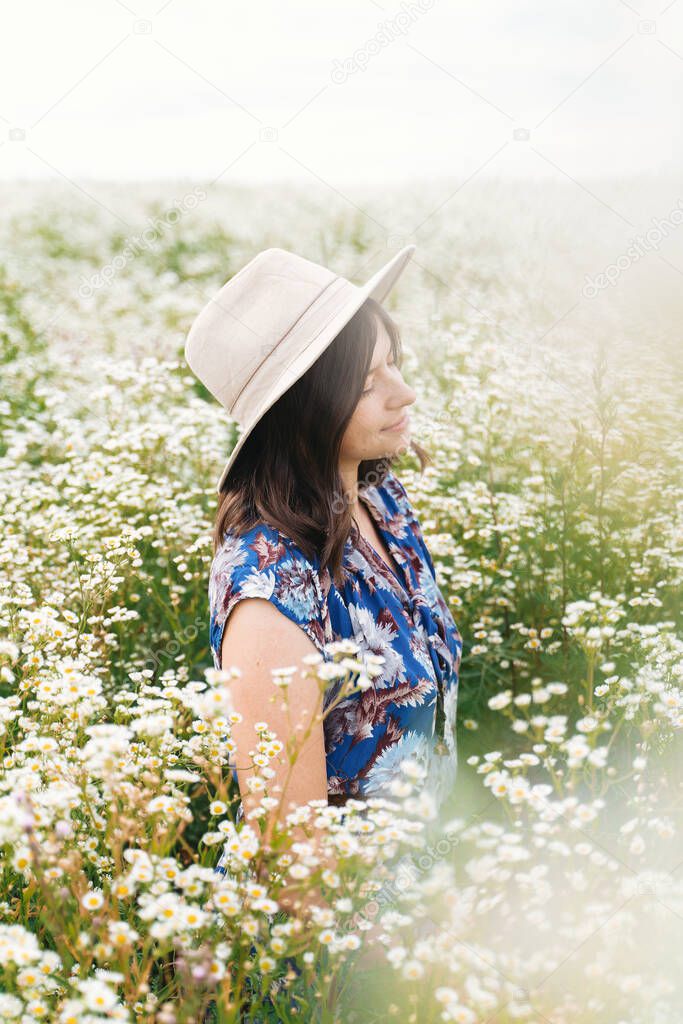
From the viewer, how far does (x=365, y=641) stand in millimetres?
2029

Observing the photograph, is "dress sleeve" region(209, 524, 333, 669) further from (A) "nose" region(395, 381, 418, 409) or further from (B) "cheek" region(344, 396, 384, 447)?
(A) "nose" region(395, 381, 418, 409)

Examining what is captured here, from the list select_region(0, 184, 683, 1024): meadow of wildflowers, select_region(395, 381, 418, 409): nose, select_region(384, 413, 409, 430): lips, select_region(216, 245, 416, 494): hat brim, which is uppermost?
select_region(216, 245, 416, 494): hat brim

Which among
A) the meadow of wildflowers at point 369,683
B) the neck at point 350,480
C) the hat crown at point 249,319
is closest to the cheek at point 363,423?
the neck at point 350,480

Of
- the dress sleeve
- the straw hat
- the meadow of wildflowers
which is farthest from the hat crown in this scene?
the meadow of wildflowers

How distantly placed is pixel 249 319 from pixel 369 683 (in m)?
0.98

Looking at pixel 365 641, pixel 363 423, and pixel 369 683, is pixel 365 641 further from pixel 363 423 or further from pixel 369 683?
pixel 369 683

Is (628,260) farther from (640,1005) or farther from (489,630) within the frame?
(640,1005)

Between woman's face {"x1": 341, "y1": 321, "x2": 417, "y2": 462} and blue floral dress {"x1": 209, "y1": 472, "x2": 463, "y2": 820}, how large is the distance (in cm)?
24

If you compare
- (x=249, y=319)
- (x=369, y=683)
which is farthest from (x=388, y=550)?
(x=369, y=683)

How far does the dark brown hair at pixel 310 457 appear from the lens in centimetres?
200

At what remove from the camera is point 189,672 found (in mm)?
2865

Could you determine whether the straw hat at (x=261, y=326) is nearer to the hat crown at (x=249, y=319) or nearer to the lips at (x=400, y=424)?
the hat crown at (x=249, y=319)

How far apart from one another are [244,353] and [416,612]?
2.43 feet

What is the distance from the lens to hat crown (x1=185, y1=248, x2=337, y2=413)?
2041 mm
